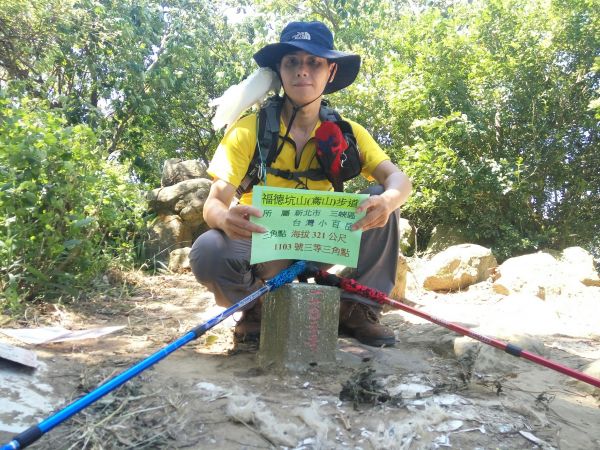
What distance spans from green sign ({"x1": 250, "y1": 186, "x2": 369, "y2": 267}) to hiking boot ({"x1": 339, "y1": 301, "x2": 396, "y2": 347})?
0.56 meters

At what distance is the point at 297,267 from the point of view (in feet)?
7.34

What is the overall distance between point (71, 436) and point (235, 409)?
1.70ft

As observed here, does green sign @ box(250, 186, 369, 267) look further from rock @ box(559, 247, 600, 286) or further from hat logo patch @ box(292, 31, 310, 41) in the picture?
rock @ box(559, 247, 600, 286)

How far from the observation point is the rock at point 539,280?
4.72 m

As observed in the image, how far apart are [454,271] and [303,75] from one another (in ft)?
11.1

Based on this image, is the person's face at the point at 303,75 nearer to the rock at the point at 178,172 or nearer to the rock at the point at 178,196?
the rock at the point at 178,196

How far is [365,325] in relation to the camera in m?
2.67

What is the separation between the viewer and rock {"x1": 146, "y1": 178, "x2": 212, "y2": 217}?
21.1ft

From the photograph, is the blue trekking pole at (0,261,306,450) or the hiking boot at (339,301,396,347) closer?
the blue trekking pole at (0,261,306,450)

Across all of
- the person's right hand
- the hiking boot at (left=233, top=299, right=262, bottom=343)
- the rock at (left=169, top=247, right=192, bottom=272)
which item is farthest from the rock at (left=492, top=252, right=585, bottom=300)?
the person's right hand

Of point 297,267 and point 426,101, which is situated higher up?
point 426,101

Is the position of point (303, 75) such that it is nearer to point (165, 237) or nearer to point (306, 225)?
point (306, 225)

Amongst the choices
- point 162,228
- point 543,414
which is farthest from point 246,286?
point 162,228

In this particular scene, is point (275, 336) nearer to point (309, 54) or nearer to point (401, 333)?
point (401, 333)
